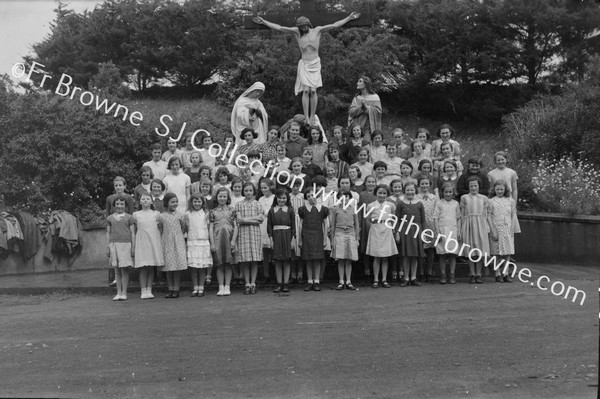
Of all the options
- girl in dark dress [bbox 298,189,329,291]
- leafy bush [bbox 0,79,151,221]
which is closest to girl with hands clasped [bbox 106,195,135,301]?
girl in dark dress [bbox 298,189,329,291]

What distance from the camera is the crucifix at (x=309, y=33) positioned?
16.0 m

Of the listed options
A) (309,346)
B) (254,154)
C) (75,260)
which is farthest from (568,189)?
(75,260)

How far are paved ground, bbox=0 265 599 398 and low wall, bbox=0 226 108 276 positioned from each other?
327 centimetres

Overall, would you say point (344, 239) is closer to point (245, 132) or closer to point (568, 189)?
point (245, 132)

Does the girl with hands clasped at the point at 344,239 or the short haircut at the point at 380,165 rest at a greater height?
the short haircut at the point at 380,165

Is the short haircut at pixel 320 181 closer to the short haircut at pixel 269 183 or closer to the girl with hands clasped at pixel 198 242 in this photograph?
the short haircut at pixel 269 183

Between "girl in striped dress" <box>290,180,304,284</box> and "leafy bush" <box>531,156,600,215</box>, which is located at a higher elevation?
"leafy bush" <box>531,156,600,215</box>

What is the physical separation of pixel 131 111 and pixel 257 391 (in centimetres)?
1559

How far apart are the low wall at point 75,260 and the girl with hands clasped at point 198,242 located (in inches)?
139

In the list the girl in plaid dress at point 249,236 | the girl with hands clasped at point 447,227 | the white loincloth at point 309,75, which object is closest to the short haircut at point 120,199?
the girl in plaid dress at point 249,236

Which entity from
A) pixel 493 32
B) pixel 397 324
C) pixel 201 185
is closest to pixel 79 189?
pixel 201 185

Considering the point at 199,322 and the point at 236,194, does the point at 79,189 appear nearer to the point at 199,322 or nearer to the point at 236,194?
the point at 236,194

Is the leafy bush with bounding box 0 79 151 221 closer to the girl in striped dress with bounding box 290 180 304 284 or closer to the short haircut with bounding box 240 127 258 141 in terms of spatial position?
the short haircut with bounding box 240 127 258 141

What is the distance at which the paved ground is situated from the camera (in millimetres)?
6727
